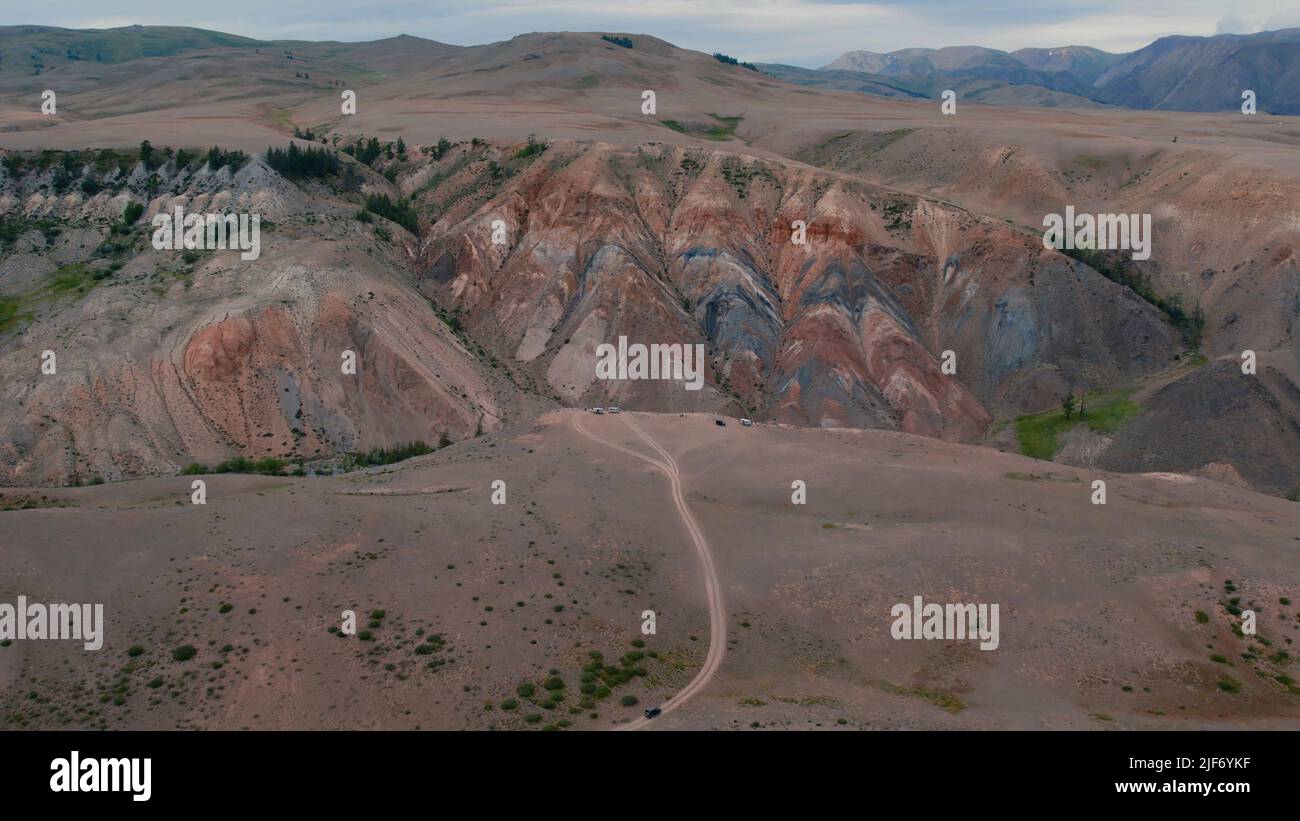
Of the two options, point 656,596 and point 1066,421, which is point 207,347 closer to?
point 656,596

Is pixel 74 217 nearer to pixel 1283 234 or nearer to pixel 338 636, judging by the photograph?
pixel 338 636

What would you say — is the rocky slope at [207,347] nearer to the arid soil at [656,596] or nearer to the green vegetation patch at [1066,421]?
the arid soil at [656,596]

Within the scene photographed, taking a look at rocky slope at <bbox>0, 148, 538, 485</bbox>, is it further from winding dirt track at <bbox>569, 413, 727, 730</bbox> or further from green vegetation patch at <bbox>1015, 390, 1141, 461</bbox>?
green vegetation patch at <bbox>1015, 390, 1141, 461</bbox>

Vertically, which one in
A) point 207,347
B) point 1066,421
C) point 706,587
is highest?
point 207,347

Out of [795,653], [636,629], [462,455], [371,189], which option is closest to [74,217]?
[371,189]

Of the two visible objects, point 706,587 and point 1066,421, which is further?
point 1066,421

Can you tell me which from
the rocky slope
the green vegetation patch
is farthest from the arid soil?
the green vegetation patch

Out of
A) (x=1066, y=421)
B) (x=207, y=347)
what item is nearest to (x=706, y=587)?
(x=1066, y=421)

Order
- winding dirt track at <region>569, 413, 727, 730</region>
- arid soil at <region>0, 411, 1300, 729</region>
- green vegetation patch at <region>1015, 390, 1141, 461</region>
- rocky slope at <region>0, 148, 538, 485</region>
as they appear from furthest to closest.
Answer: green vegetation patch at <region>1015, 390, 1141, 461</region> → rocky slope at <region>0, 148, 538, 485</region> → winding dirt track at <region>569, 413, 727, 730</region> → arid soil at <region>0, 411, 1300, 729</region>
